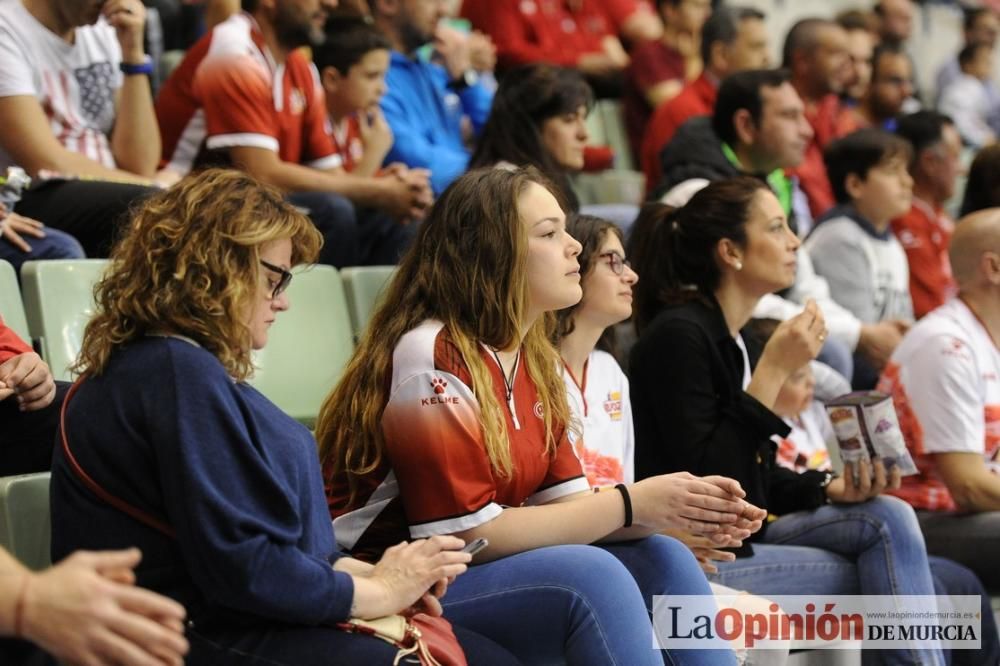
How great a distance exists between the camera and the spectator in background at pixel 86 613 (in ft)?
4.52

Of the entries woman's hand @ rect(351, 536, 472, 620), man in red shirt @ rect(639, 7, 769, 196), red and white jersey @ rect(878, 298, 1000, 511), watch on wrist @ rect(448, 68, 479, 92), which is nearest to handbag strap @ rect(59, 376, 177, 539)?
woman's hand @ rect(351, 536, 472, 620)

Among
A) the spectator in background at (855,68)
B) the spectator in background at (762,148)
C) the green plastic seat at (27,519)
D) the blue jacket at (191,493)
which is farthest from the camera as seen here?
the spectator in background at (855,68)

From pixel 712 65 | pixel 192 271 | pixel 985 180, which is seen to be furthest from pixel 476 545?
pixel 712 65

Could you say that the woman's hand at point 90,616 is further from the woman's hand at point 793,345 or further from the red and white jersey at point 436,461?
the woman's hand at point 793,345


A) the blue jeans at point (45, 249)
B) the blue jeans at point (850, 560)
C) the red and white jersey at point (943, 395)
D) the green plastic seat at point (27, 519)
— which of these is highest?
the blue jeans at point (45, 249)

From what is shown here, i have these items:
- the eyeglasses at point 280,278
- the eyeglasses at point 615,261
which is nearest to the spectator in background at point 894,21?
the eyeglasses at point 615,261

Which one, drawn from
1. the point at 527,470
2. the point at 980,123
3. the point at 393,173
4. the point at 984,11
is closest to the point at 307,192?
the point at 393,173

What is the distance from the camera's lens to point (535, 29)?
6062mm

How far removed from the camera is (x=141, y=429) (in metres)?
1.75

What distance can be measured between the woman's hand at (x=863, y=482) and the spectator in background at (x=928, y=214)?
2241 millimetres

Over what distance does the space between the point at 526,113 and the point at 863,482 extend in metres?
1.54

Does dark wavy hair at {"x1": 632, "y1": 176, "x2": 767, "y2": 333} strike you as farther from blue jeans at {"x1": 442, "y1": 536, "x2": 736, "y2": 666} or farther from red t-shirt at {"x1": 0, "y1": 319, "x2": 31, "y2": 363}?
red t-shirt at {"x1": 0, "y1": 319, "x2": 31, "y2": 363}

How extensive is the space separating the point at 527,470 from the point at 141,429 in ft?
2.47

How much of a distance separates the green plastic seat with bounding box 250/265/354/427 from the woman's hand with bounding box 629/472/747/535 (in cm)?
106
